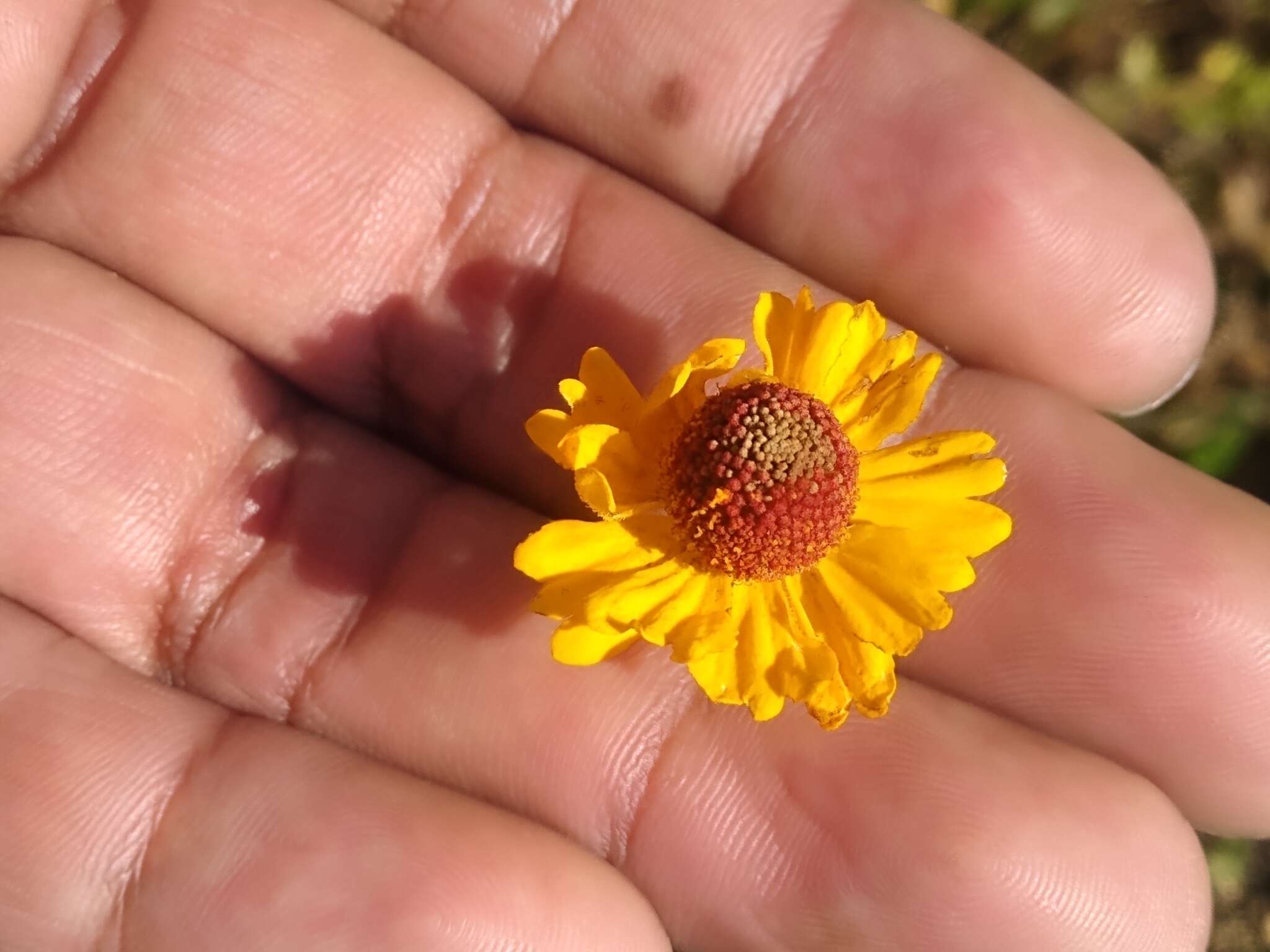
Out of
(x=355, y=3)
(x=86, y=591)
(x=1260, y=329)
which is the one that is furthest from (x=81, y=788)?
(x=1260, y=329)

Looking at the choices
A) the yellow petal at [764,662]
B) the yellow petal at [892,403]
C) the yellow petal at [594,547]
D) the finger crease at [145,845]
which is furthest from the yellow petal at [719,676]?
the finger crease at [145,845]

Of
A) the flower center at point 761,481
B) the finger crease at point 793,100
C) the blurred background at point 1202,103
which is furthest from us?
the blurred background at point 1202,103

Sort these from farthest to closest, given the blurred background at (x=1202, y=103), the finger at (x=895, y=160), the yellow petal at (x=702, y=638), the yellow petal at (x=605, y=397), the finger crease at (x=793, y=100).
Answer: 1. the blurred background at (x=1202, y=103)
2. the finger crease at (x=793, y=100)
3. the finger at (x=895, y=160)
4. the yellow petal at (x=605, y=397)
5. the yellow petal at (x=702, y=638)

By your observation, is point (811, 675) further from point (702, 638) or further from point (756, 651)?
point (702, 638)

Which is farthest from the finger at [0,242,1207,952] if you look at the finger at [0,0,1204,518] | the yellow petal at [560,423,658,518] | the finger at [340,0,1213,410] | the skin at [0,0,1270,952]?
the finger at [340,0,1213,410]

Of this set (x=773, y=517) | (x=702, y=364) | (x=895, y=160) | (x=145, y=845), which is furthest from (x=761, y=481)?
(x=145, y=845)

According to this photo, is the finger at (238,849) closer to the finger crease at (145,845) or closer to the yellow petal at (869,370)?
the finger crease at (145,845)

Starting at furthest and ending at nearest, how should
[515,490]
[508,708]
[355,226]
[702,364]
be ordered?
1. [515,490]
2. [355,226]
3. [508,708]
4. [702,364]
